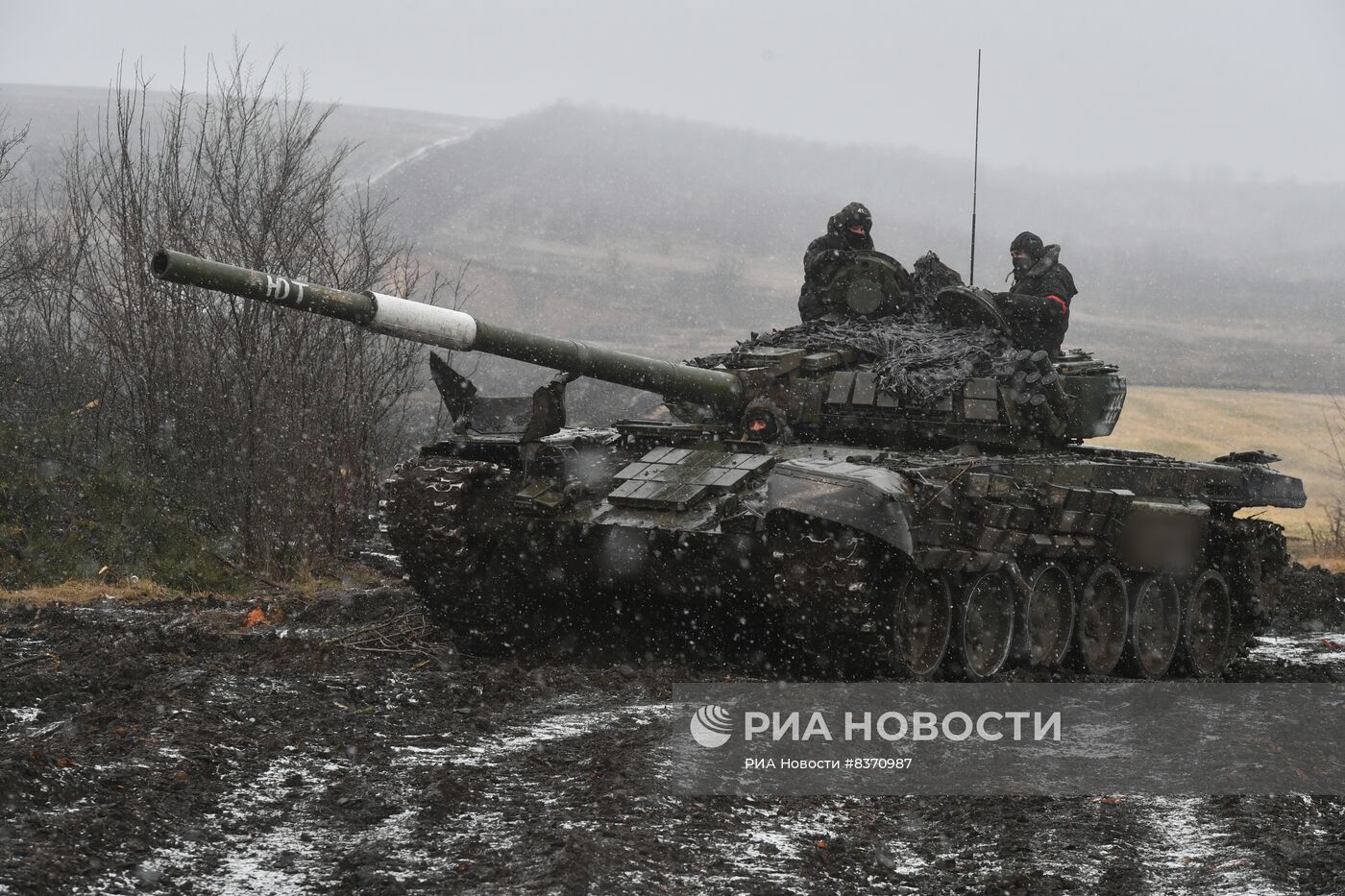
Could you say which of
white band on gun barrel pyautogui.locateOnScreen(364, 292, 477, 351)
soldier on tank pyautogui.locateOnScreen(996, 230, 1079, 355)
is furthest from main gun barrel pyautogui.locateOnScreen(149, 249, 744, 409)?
soldier on tank pyautogui.locateOnScreen(996, 230, 1079, 355)

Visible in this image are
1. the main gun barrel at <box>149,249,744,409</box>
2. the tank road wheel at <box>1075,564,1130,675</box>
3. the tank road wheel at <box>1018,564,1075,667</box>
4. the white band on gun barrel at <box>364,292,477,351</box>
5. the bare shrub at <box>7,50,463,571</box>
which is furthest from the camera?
the bare shrub at <box>7,50,463,571</box>

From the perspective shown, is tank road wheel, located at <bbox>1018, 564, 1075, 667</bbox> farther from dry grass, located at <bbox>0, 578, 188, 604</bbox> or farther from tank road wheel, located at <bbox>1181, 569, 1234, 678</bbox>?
dry grass, located at <bbox>0, 578, 188, 604</bbox>

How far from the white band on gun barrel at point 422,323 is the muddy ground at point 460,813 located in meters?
2.07

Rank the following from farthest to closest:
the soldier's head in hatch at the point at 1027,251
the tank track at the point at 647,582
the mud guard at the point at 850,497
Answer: the soldier's head in hatch at the point at 1027,251, the tank track at the point at 647,582, the mud guard at the point at 850,497

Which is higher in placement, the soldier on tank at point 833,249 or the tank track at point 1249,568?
the soldier on tank at point 833,249

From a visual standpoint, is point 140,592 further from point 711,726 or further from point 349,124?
point 349,124

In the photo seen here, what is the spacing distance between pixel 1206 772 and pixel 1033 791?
1.16 m

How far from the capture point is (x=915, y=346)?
11.1m

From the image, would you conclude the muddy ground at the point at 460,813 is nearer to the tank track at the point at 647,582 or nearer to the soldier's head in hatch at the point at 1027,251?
the tank track at the point at 647,582

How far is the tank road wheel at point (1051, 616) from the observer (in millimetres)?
11055

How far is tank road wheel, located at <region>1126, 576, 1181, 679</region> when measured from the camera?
1195 cm

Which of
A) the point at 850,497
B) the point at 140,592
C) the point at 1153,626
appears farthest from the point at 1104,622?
the point at 140,592

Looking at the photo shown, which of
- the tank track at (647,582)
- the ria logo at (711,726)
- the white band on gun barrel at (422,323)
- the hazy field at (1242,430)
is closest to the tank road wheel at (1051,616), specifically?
the tank track at (647,582)

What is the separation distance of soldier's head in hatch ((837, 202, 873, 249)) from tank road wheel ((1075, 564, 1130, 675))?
329 cm
